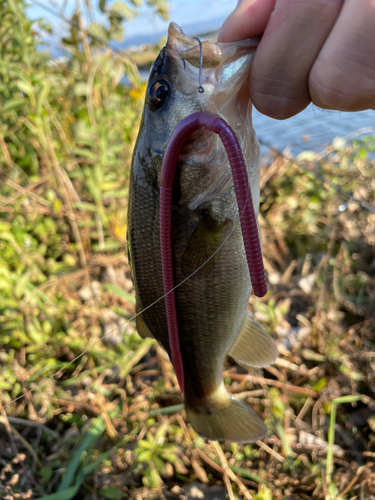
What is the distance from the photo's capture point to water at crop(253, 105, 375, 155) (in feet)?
12.7

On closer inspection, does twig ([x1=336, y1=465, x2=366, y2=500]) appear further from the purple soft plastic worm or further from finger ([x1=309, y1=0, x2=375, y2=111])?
finger ([x1=309, y1=0, x2=375, y2=111])

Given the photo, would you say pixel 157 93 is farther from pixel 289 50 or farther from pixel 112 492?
pixel 112 492

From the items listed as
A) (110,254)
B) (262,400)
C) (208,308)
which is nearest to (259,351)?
(208,308)

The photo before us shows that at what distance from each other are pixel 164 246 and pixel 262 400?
61.3 inches

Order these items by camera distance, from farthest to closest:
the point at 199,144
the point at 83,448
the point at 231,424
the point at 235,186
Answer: the point at 83,448, the point at 231,424, the point at 199,144, the point at 235,186

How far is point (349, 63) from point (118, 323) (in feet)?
7.34

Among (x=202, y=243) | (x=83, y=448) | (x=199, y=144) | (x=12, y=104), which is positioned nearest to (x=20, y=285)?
(x=83, y=448)

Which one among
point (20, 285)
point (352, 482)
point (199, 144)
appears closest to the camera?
point (199, 144)

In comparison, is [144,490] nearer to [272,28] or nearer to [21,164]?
[272,28]

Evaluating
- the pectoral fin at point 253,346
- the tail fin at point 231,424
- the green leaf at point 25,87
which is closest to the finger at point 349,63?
the pectoral fin at point 253,346

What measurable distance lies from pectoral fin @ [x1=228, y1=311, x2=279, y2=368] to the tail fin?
0.65 ft

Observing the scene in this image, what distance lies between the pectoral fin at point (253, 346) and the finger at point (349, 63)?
936 millimetres

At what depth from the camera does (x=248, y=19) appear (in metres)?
1.12

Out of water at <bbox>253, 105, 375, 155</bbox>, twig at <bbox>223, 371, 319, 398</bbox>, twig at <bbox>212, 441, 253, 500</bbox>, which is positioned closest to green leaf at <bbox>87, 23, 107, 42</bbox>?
water at <bbox>253, 105, 375, 155</bbox>
